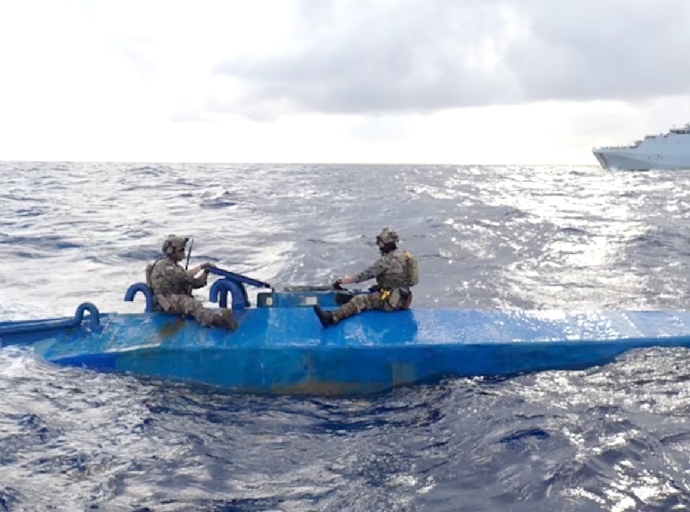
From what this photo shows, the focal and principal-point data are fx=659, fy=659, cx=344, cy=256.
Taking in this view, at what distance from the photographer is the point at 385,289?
958 cm

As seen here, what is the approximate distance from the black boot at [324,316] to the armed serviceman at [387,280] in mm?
138

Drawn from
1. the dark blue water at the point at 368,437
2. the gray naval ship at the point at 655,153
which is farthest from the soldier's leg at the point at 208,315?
the gray naval ship at the point at 655,153

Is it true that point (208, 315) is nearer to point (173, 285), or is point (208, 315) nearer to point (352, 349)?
point (173, 285)

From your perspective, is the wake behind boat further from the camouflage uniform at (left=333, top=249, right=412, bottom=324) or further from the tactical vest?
the tactical vest

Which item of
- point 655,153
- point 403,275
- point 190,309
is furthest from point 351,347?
point 655,153

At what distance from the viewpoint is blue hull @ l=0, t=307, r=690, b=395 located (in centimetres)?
840

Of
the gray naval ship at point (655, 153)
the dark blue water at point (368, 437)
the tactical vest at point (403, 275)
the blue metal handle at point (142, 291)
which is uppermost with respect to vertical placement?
the gray naval ship at point (655, 153)

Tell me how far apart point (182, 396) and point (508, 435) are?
3964mm

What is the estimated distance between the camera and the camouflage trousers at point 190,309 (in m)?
8.99

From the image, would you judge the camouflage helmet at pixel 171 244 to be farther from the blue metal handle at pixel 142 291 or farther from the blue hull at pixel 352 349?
the blue hull at pixel 352 349

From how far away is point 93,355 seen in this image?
8.81 meters

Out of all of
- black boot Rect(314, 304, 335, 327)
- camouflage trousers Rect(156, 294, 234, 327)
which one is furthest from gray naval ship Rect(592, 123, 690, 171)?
camouflage trousers Rect(156, 294, 234, 327)

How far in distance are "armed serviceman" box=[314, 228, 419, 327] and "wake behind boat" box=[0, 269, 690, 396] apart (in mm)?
164

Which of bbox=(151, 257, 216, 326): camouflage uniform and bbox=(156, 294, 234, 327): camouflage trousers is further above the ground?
bbox=(151, 257, 216, 326): camouflage uniform
